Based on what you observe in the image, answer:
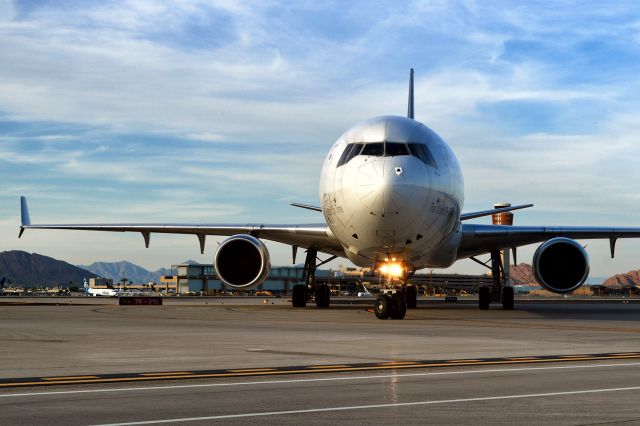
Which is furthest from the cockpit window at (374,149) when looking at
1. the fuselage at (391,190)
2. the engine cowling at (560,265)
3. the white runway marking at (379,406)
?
the white runway marking at (379,406)

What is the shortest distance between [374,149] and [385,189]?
5.22ft

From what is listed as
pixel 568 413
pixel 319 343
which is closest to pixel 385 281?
pixel 319 343

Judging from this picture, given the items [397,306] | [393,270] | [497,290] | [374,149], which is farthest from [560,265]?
[374,149]

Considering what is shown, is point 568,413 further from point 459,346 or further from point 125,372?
point 459,346

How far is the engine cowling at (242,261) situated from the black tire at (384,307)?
6.16 metres

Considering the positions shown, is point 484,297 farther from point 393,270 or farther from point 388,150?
point 388,150

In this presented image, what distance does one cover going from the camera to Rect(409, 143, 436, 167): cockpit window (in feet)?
78.3

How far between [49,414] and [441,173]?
18293mm

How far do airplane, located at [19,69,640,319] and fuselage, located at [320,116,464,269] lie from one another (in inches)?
1.1

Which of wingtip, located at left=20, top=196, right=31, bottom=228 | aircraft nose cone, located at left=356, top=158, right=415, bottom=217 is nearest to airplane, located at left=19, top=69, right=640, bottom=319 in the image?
aircraft nose cone, located at left=356, top=158, right=415, bottom=217

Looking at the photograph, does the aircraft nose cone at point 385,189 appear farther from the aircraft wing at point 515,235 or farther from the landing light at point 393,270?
the aircraft wing at point 515,235

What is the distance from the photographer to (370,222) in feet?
76.2

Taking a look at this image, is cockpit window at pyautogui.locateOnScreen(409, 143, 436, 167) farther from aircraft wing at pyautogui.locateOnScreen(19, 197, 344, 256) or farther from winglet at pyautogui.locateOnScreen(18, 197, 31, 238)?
winglet at pyautogui.locateOnScreen(18, 197, 31, 238)

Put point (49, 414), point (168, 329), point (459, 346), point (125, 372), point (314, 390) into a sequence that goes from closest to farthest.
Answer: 1. point (49, 414)
2. point (314, 390)
3. point (125, 372)
4. point (459, 346)
5. point (168, 329)
